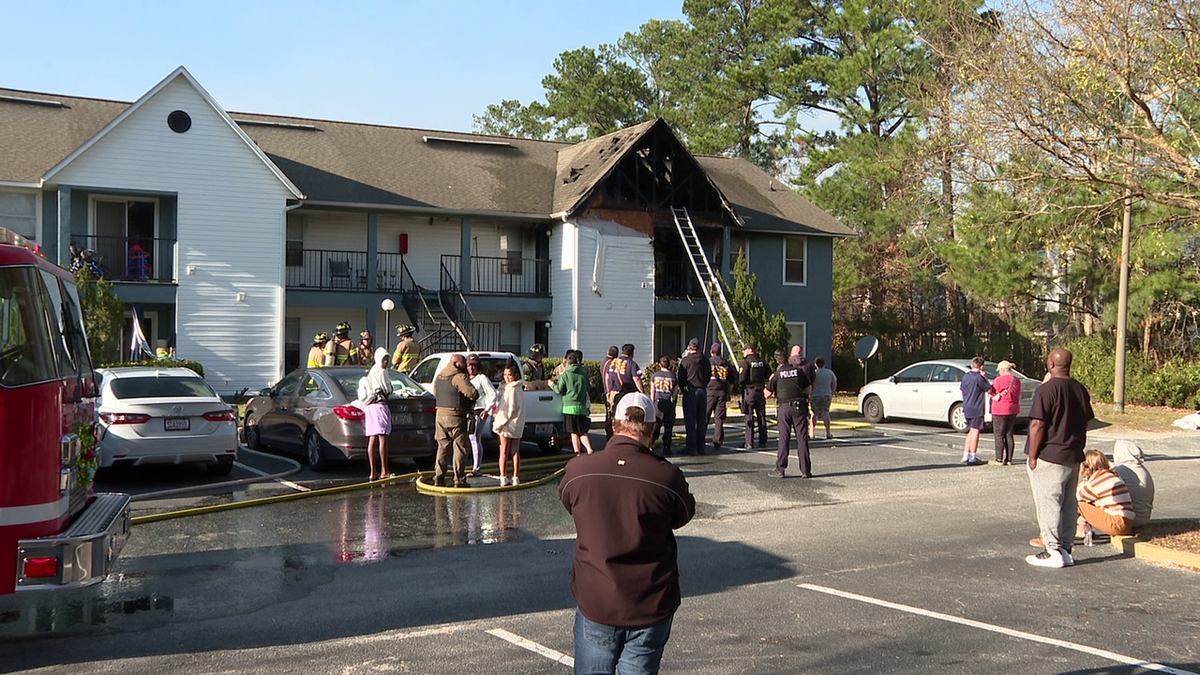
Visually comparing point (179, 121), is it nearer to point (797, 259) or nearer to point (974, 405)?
point (797, 259)

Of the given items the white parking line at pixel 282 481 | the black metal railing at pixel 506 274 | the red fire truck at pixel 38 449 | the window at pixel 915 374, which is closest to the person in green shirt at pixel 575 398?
the white parking line at pixel 282 481

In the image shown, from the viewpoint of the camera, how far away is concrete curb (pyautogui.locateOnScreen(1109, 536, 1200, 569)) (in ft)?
30.4

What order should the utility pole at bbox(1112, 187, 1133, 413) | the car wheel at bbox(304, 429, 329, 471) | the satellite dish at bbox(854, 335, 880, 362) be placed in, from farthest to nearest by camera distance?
the satellite dish at bbox(854, 335, 880, 362), the utility pole at bbox(1112, 187, 1133, 413), the car wheel at bbox(304, 429, 329, 471)

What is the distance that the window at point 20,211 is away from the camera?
80.7ft

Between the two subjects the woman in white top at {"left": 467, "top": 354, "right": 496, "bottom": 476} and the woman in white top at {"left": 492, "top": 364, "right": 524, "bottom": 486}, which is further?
the woman in white top at {"left": 467, "top": 354, "right": 496, "bottom": 476}

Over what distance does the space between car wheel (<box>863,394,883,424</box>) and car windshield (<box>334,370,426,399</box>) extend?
12678 millimetres

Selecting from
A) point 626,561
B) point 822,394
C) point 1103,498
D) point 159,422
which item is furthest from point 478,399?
point 626,561

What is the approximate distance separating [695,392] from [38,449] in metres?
11.7

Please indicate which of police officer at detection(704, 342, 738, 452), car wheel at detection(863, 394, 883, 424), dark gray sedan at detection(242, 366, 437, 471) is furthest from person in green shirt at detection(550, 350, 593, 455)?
car wheel at detection(863, 394, 883, 424)

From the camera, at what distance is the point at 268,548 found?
9750 millimetres

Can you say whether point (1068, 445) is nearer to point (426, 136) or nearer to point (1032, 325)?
point (426, 136)

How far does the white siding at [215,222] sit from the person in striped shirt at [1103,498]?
66.5 ft

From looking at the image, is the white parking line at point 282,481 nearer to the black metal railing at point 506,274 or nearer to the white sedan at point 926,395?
the white sedan at point 926,395

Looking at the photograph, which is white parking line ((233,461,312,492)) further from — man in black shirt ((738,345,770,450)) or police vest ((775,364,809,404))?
man in black shirt ((738,345,770,450))
